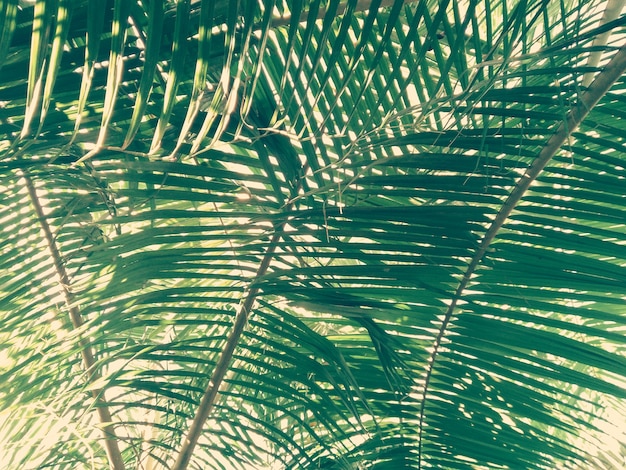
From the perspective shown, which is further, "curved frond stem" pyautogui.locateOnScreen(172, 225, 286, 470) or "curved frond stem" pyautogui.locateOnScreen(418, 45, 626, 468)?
"curved frond stem" pyautogui.locateOnScreen(172, 225, 286, 470)

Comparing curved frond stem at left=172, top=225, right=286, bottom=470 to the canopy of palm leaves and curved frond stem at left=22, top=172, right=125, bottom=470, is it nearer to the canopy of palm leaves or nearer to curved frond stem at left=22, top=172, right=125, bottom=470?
the canopy of palm leaves

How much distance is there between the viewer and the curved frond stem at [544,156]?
2.56 ft

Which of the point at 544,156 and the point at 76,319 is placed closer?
the point at 544,156

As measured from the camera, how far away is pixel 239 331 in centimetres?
118

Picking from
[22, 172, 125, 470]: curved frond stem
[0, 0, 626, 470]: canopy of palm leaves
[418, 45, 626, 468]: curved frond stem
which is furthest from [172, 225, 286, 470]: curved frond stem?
[418, 45, 626, 468]: curved frond stem

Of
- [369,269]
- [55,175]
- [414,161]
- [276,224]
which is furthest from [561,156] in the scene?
[55,175]

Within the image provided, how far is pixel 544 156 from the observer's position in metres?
0.91

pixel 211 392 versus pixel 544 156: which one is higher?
pixel 544 156

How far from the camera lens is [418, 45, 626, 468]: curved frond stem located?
78cm

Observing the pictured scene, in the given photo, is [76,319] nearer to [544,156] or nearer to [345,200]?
[345,200]

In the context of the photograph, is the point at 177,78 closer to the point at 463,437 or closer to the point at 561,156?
the point at 561,156

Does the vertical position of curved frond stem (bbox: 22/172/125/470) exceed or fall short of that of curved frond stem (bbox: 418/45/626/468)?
it falls short

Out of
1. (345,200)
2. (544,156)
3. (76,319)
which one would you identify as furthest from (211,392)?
(544,156)

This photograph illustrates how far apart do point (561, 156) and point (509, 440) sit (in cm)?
62
